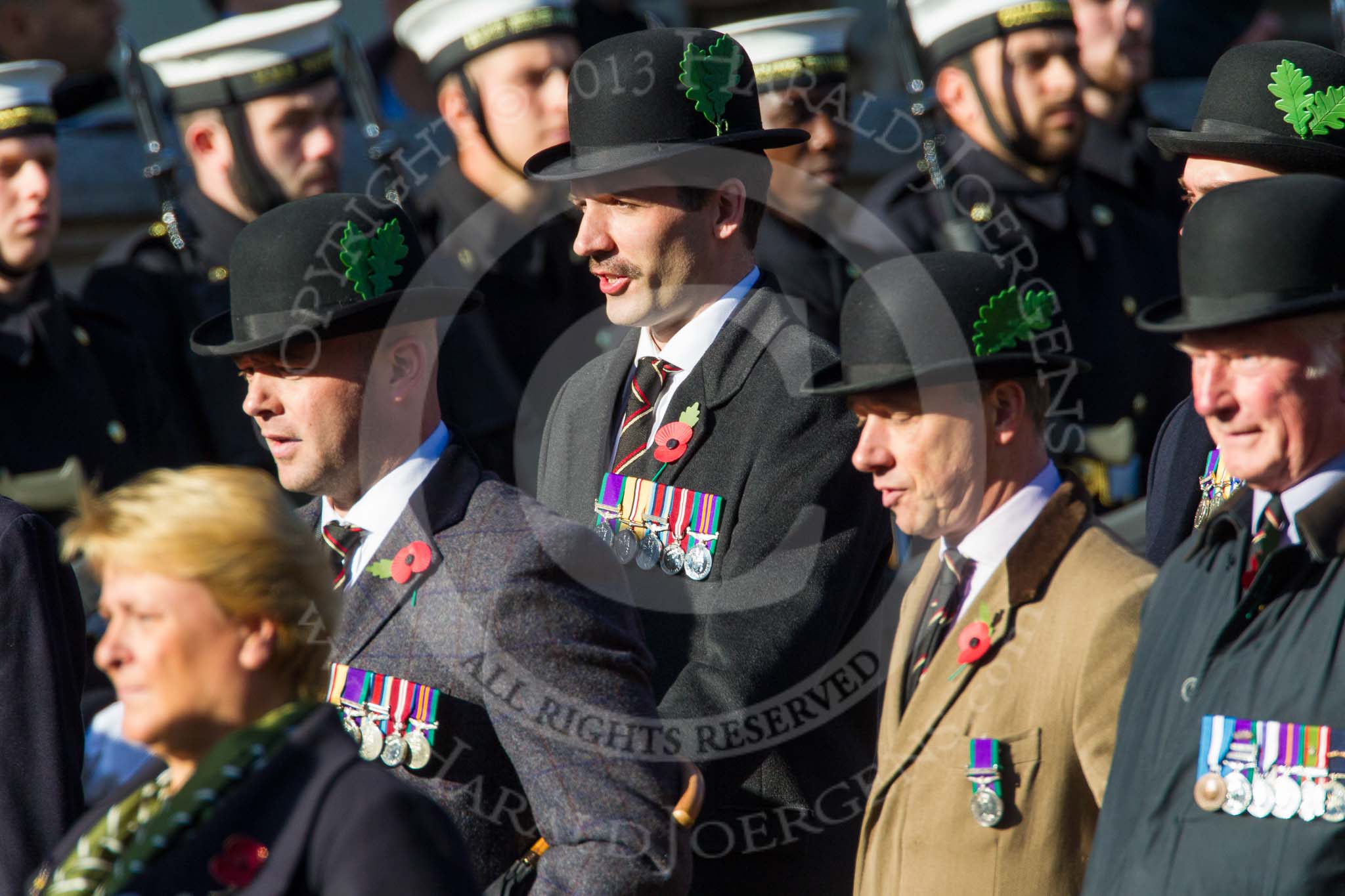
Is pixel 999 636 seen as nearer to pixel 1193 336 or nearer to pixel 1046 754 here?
pixel 1046 754

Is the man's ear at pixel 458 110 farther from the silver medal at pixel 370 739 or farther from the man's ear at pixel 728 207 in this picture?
the silver medal at pixel 370 739

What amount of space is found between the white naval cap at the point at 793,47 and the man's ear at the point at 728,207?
7.88 feet

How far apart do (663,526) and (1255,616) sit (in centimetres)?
130

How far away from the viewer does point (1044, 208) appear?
684 cm

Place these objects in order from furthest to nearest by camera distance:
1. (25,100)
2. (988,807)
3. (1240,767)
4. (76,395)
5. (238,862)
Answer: (76,395)
(25,100)
(988,807)
(1240,767)
(238,862)

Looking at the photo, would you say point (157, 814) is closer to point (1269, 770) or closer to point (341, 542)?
point (341, 542)

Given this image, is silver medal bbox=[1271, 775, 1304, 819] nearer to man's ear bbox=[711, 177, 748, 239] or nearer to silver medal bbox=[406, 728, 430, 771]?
silver medal bbox=[406, 728, 430, 771]

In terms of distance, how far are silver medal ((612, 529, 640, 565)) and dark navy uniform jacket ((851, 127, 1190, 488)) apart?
110 inches

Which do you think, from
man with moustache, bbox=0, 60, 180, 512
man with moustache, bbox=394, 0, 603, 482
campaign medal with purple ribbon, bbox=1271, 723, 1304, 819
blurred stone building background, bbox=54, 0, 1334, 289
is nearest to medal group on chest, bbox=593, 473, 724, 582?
campaign medal with purple ribbon, bbox=1271, 723, 1304, 819

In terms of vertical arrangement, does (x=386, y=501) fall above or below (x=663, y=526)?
above

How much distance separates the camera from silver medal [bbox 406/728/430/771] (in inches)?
126

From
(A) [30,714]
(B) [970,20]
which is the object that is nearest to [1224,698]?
(A) [30,714]

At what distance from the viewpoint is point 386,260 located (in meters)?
3.50

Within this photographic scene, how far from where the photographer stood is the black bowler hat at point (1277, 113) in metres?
3.73
